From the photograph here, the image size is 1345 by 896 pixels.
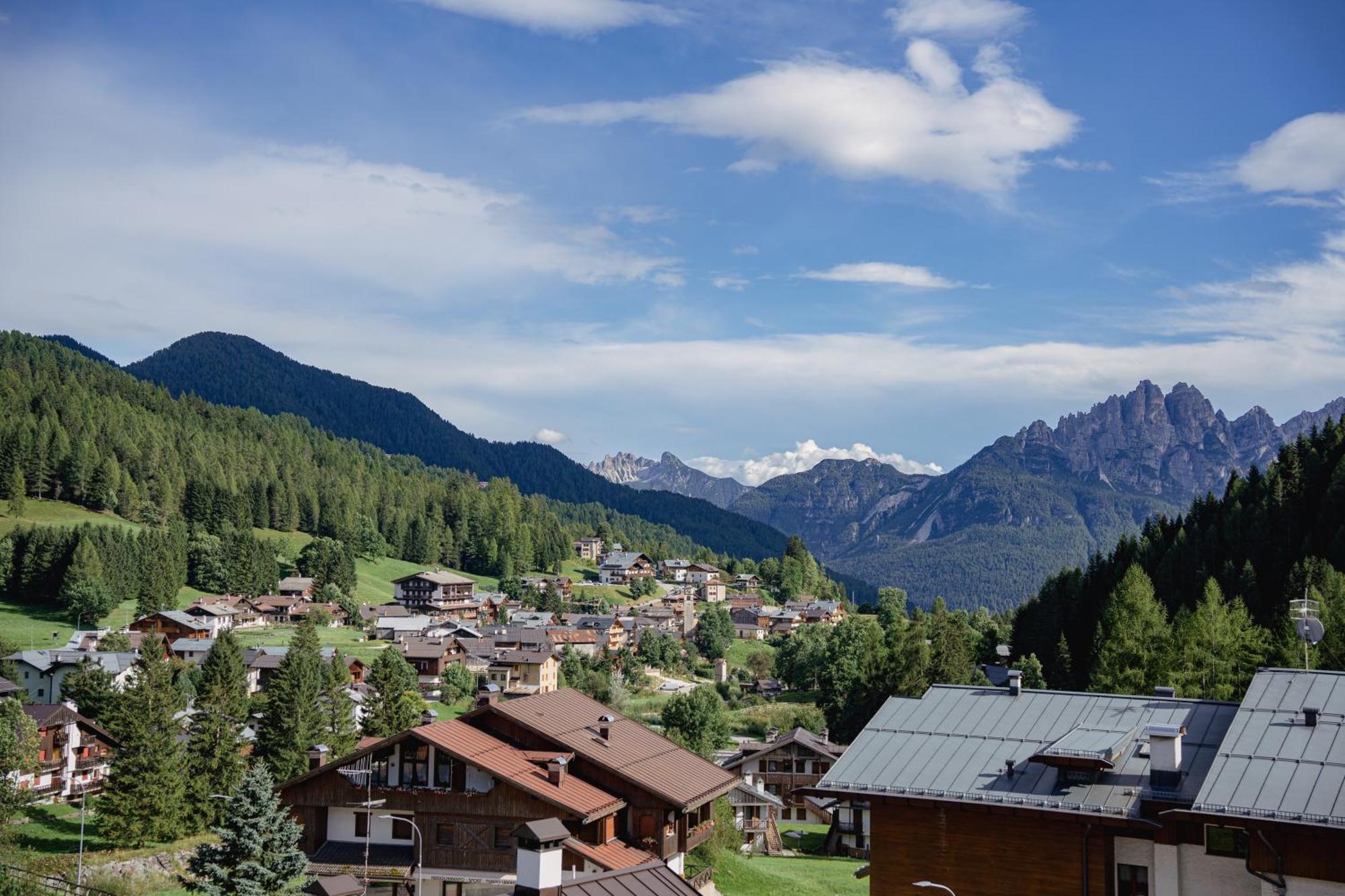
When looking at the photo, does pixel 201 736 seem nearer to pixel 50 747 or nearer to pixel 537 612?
pixel 50 747

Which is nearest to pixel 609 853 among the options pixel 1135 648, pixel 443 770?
pixel 443 770

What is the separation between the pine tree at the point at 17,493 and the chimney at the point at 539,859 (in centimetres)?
16265

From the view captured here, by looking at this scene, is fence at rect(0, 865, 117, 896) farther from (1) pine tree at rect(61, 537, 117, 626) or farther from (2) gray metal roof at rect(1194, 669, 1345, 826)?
(1) pine tree at rect(61, 537, 117, 626)

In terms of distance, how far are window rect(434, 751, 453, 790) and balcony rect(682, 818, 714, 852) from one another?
30.7ft

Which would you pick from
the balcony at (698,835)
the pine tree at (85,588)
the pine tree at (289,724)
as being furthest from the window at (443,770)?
the pine tree at (85,588)

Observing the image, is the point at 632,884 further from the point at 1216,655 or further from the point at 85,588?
the point at 85,588

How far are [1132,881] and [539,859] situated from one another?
40.3 feet

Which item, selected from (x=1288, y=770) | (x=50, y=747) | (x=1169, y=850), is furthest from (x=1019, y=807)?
(x=50, y=747)

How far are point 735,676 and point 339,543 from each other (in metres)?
66.4

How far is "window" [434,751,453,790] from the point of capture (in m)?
42.6

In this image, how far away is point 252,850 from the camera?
1211 inches

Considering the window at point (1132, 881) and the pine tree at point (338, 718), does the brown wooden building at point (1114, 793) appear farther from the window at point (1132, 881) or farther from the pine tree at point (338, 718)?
the pine tree at point (338, 718)

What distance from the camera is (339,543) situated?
176 meters

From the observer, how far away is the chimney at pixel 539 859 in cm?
1980
